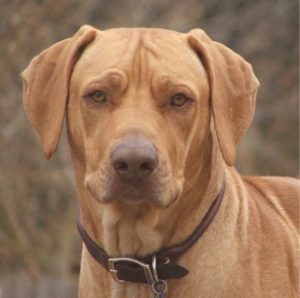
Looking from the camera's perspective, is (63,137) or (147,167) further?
(63,137)

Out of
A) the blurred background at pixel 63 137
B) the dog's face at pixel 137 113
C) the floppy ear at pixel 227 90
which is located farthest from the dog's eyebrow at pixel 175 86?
the blurred background at pixel 63 137

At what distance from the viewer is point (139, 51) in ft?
18.9

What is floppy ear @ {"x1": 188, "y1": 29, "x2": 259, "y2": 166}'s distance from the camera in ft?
19.0

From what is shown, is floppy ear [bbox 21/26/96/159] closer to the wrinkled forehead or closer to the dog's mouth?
the wrinkled forehead

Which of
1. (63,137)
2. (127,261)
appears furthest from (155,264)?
(63,137)

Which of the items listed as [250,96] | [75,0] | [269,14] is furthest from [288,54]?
[250,96]

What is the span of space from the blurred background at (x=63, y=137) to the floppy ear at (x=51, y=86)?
577 cm

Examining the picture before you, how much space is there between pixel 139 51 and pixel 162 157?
0.58 meters

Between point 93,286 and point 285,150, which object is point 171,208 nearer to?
point 93,286

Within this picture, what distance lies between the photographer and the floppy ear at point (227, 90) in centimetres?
578

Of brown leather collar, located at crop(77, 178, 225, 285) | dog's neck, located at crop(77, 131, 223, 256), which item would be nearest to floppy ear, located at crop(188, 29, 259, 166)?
dog's neck, located at crop(77, 131, 223, 256)

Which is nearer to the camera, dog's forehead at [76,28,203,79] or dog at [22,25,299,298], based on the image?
dog at [22,25,299,298]

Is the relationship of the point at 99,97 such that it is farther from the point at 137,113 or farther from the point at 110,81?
the point at 137,113

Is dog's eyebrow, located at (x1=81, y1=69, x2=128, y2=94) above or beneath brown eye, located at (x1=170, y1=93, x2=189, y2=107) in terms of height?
above
